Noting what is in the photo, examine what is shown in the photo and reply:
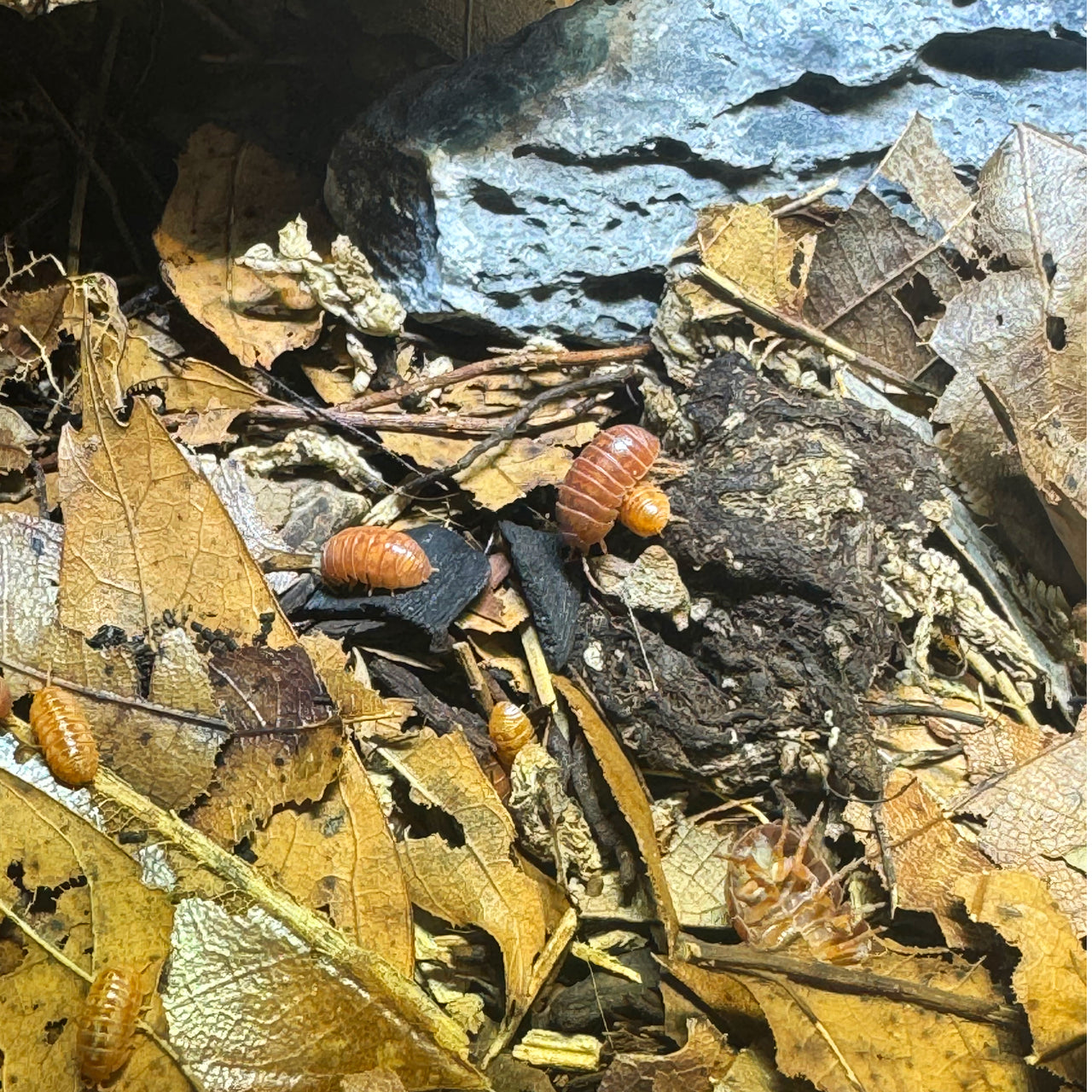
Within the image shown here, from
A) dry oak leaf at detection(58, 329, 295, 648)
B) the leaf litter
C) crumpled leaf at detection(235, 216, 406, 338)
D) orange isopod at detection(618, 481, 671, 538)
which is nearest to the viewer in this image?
the leaf litter

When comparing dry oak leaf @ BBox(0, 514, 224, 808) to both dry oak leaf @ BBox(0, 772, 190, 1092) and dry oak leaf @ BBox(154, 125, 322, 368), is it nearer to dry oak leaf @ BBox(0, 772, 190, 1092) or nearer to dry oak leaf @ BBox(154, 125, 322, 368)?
dry oak leaf @ BBox(0, 772, 190, 1092)

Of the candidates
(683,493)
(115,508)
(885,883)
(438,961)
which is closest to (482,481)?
(683,493)

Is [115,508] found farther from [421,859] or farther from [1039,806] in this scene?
[1039,806]

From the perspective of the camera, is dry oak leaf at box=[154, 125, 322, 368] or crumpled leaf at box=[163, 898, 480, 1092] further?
dry oak leaf at box=[154, 125, 322, 368]

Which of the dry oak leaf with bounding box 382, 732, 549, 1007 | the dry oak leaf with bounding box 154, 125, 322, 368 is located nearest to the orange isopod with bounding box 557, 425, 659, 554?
the dry oak leaf with bounding box 382, 732, 549, 1007

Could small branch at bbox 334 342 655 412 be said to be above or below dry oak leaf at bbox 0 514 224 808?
above

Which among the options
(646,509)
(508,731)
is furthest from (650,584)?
(508,731)

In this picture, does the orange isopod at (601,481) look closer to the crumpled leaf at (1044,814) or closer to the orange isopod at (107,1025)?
the crumpled leaf at (1044,814)

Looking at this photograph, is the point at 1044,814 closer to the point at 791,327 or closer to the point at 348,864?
A: the point at 791,327
